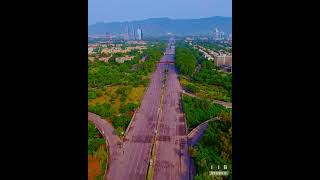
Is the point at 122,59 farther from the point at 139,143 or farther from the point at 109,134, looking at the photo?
Result: the point at 139,143

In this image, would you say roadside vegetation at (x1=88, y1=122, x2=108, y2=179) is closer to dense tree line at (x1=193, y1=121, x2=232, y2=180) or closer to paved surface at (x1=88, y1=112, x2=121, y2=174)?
paved surface at (x1=88, y1=112, x2=121, y2=174)

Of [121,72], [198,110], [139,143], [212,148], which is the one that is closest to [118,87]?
[121,72]

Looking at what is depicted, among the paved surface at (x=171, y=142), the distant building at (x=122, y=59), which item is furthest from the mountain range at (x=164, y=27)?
the paved surface at (x=171, y=142)

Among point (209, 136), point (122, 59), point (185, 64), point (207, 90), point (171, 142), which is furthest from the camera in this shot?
point (122, 59)
